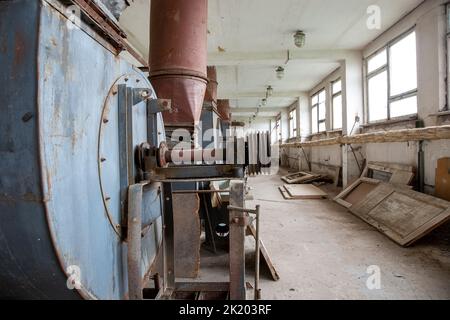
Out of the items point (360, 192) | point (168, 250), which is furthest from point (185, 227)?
point (360, 192)

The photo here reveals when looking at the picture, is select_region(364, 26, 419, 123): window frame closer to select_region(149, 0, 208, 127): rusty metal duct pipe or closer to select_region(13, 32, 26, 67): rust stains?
select_region(149, 0, 208, 127): rusty metal duct pipe

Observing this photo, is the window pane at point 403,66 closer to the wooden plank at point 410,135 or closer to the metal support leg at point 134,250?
the wooden plank at point 410,135

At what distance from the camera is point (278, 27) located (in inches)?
177

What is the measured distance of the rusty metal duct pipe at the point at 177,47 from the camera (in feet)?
6.02

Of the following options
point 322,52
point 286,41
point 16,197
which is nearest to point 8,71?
point 16,197

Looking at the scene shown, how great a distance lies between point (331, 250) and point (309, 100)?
811 cm

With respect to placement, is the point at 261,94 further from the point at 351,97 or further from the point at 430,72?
the point at 430,72

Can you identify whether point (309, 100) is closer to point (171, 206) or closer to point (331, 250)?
point (331, 250)

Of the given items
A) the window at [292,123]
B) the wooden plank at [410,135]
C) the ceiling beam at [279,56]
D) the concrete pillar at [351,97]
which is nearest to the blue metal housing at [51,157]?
the wooden plank at [410,135]

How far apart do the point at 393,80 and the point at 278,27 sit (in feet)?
7.31

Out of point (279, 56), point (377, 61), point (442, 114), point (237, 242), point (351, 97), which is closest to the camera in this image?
point (237, 242)

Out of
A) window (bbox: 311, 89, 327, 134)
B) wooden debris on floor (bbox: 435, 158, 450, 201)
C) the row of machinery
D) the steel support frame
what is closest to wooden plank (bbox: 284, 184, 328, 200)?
wooden debris on floor (bbox: 435, 158, 450, 201)

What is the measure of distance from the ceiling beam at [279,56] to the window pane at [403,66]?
43.5 inches

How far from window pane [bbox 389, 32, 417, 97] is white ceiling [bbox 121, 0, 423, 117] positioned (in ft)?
1.34
